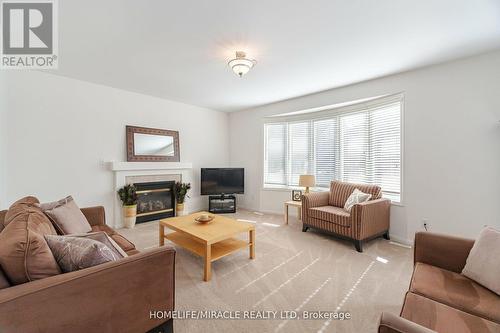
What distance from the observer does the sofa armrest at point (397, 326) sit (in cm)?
84

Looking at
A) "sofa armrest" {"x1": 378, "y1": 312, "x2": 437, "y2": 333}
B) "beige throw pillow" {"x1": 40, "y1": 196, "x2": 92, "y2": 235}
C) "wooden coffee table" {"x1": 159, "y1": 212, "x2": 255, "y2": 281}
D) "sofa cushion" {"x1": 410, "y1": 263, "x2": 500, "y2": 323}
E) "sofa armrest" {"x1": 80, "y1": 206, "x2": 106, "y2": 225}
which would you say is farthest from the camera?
"sofa armrest" {"x1": 80, "y1": 206, "x2": 106, "y2": 225}

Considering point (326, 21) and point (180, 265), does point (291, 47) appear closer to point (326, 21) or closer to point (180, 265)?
point (326, 21)

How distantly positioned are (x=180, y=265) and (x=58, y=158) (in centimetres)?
277

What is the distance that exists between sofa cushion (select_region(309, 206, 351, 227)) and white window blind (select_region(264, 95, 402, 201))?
1078 millimetres

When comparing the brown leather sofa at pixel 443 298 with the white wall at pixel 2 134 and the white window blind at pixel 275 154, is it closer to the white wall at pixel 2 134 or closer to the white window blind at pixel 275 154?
the white window blind at pixel 275 154

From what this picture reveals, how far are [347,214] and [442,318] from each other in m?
2.10

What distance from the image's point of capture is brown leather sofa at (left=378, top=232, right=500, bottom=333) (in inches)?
→ 41.8

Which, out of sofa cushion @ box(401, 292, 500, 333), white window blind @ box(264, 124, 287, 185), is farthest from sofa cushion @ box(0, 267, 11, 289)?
white window blind @ box(264, 124, 287, 185)

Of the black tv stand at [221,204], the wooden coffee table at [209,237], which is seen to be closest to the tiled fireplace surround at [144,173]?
the black tv stand at [221,204]

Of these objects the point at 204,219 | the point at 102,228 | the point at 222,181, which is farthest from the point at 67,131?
the point at 222,181

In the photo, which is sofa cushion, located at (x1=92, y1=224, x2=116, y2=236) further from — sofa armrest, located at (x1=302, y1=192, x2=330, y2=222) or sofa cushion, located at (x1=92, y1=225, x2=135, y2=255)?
sofa armrest, located at (x1=302, y1=192, x2=330, y2=222)

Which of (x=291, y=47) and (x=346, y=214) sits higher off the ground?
(x=291, y=47)

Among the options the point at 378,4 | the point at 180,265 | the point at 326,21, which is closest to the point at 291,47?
the point at 326,21

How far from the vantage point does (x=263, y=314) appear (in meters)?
1.77
